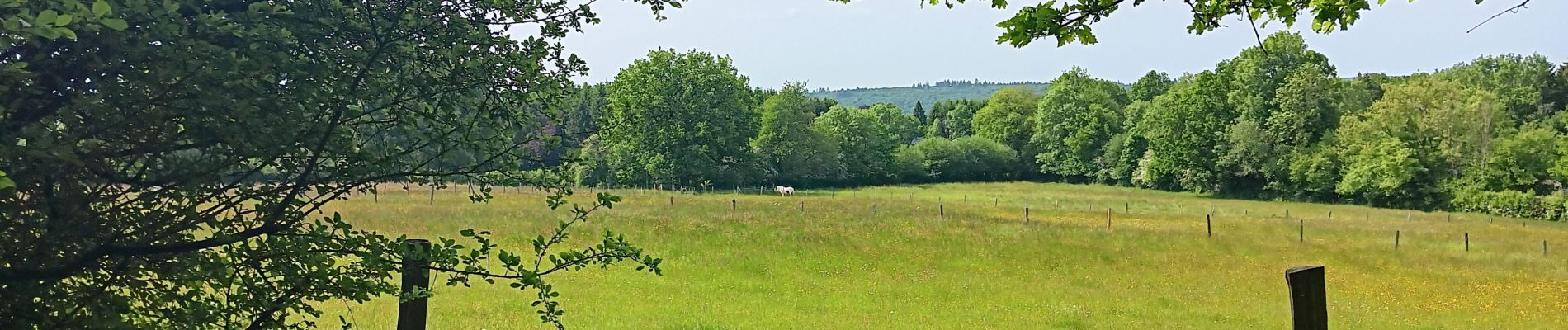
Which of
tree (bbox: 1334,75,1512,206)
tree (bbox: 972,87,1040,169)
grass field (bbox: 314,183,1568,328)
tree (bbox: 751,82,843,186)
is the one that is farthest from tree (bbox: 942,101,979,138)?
grass field (bbox: 314,183,1568,328)

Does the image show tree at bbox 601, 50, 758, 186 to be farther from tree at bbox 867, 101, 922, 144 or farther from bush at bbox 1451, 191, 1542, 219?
bush at bbox 1451, 191, 1542, 219

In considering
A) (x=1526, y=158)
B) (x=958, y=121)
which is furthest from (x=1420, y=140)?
(x=958, y=121)

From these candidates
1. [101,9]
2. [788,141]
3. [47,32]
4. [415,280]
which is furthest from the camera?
[788,141]

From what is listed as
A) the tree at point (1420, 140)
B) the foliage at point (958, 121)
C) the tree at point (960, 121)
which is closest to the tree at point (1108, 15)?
the tree at point (1420, 140)

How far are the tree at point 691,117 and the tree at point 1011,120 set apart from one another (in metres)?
29.8

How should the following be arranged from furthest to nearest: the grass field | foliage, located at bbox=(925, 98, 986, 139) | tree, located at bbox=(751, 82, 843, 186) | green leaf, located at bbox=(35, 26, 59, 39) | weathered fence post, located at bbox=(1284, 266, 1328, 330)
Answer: foliage, located at bbox=(925, 98, 986, 139)
tree, located at bbox=(751, 82, 843, 186)
the grass field
weathered fence post, located at bbox=(1284, 266, 1328, 330)
green leaf, located at bbox=(35, 26, 59, 39)

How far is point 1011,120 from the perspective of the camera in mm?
80625

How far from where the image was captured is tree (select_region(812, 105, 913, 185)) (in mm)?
70688

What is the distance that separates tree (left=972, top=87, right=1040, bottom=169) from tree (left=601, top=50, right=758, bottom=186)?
29.8 metres

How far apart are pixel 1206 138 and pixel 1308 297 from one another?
60102 millimetres

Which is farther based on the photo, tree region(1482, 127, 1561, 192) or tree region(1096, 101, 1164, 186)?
tree region(1096, 101, 1164, 186)

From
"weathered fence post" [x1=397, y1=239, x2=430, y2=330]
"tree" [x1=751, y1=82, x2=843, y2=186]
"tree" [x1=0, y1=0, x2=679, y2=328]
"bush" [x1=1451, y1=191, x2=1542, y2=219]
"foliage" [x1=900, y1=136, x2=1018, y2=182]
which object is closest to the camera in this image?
"tree" [x1=0, y1=0, x2=679, y2=328]

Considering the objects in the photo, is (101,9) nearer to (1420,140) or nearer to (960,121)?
(1420,140)

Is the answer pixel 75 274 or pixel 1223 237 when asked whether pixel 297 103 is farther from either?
pixel 1223 237
